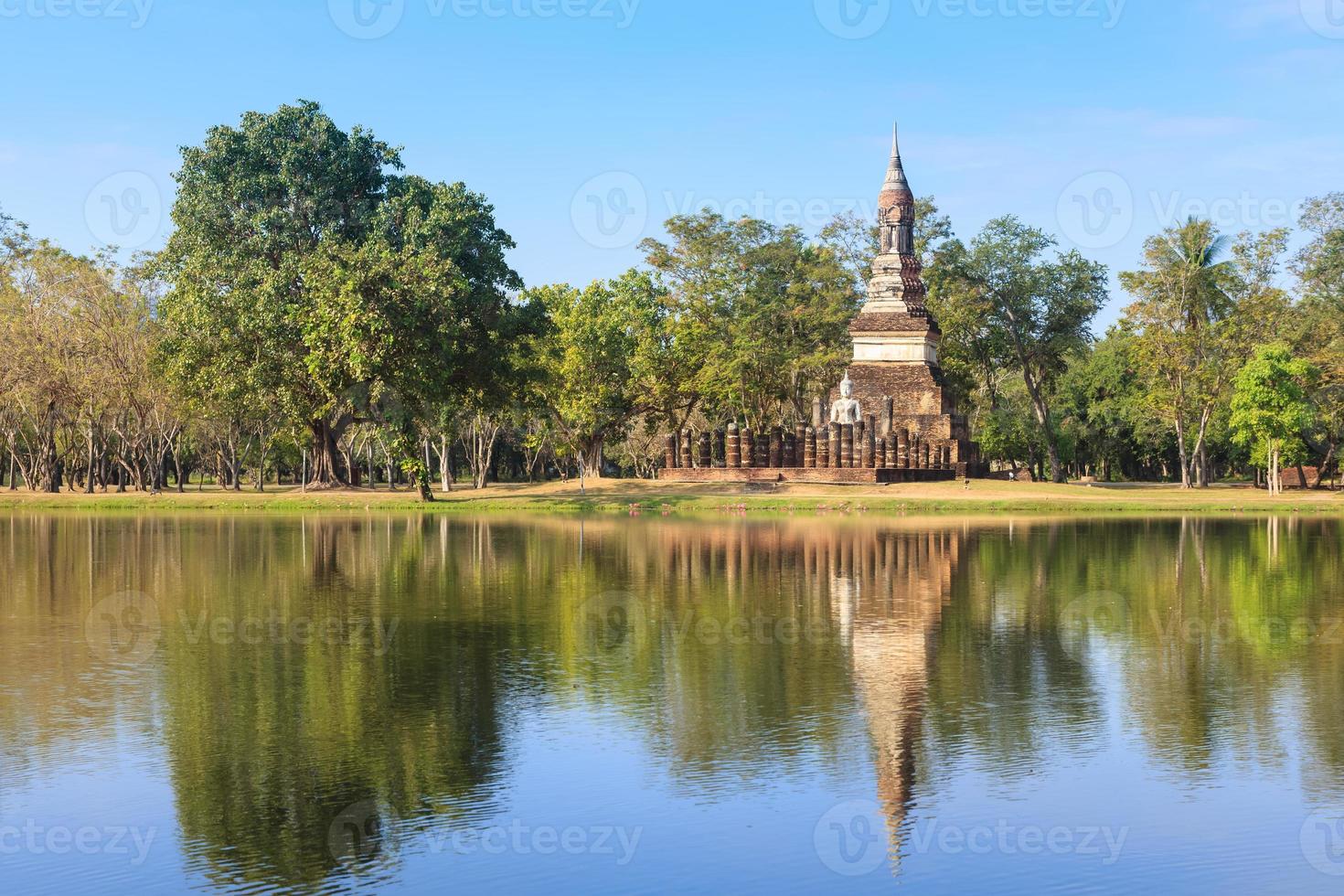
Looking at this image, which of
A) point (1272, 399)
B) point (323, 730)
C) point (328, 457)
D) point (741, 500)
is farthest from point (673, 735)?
point (1272, 399)

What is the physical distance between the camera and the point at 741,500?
179 ft

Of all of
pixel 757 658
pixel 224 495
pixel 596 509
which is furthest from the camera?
pixel 224 495

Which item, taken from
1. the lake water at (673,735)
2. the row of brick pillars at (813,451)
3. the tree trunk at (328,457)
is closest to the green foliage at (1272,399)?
the row of brick pillars at (813,451)

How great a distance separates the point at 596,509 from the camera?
5519 cm

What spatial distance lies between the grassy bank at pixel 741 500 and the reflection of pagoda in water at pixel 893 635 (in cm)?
1823

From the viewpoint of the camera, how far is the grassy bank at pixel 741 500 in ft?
173

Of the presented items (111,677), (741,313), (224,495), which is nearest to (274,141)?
(224,495)

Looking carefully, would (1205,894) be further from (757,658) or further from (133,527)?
(133,527)

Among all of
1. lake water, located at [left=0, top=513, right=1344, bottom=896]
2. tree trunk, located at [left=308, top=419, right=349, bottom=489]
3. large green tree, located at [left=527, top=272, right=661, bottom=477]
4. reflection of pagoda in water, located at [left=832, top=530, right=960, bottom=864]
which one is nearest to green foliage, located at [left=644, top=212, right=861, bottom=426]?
large green tree, located at [left=527, top=272, right=661, bottom=477]

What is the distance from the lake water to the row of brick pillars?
36.4 m

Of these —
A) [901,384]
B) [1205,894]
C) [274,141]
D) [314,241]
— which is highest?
[274,141]

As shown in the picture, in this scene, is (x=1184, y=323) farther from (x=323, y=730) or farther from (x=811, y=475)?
(x=323, y=730)

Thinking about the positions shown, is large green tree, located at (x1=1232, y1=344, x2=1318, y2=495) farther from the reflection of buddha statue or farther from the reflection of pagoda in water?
the reflection of pagoda in water

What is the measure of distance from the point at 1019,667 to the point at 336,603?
10.8 metres
